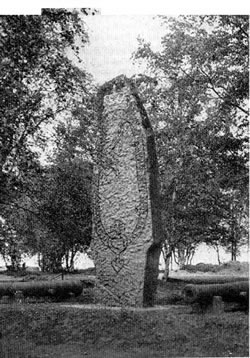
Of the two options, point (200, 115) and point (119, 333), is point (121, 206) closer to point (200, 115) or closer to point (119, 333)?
point (119, 333)

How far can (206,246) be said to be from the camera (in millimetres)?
10438

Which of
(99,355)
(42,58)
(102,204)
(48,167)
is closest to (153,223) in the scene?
(102,204)

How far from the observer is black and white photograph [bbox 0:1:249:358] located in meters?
7.05

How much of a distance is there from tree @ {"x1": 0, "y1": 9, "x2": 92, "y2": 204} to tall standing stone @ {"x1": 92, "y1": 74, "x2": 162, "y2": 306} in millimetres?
1134

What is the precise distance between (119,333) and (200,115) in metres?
4.58

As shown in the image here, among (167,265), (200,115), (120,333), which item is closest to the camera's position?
(120,333)

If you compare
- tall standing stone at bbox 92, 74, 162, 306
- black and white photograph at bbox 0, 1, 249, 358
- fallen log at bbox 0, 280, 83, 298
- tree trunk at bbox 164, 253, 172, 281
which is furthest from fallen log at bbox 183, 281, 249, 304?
tree trunk at bbox 164, 253, 172, 281

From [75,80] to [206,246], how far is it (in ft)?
13.7

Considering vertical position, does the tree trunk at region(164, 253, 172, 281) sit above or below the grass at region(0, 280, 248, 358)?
above

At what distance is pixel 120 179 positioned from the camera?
8.77m

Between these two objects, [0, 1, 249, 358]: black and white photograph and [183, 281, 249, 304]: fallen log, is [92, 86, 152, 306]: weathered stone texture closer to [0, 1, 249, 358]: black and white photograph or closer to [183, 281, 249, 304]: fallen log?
[0, 1, 249, 358]: black and white photograph

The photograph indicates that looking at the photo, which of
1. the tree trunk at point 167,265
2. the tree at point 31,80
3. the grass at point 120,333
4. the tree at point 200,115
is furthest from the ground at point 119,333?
the tree trunk at point 167,265

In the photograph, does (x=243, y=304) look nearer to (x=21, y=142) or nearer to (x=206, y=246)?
(x=206, y=246)

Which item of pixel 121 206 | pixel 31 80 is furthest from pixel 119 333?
pixel 31 80
